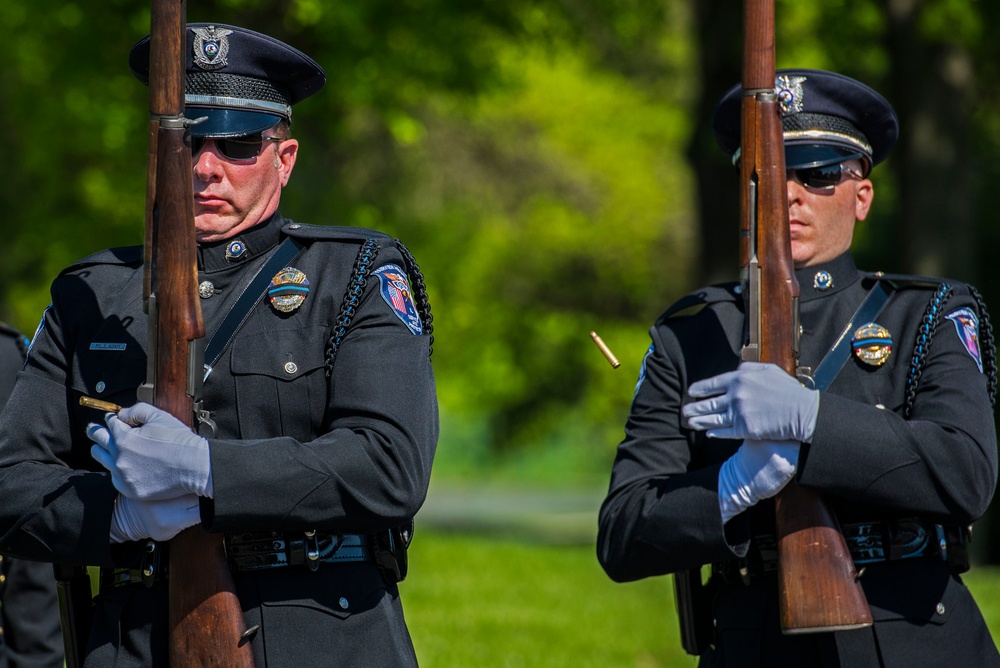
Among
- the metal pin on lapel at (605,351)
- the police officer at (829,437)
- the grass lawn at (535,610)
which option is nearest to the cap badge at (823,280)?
the police officer at (829,437)

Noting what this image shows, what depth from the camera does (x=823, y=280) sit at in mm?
3777

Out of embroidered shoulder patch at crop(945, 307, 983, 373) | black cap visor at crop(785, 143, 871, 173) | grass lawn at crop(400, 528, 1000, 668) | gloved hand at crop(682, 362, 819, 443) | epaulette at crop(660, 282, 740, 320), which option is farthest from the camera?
grass lawn at crop(400, 528, 1000, 668)

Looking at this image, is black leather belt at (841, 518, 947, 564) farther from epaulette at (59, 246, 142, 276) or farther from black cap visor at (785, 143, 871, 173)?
epaulette at (59, 246, 142, 276)

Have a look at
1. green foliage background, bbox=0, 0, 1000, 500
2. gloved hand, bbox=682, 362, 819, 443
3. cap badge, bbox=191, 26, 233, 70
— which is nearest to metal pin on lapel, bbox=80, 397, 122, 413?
cap badge, bbox=191, 26, 233, 70

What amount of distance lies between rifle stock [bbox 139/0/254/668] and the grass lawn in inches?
190

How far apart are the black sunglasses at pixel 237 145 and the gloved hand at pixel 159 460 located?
69 cm

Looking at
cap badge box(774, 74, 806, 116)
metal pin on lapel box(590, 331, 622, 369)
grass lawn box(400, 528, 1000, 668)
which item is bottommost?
grass lawn box(400, 528, 1000, 668)

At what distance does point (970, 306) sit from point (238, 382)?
6.08ft

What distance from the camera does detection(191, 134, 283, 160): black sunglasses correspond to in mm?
3385

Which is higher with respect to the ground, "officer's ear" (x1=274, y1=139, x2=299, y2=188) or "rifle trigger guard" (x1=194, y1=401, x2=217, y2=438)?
"officer's ear" (x1=274, y1=139, x2=299, y2=188)

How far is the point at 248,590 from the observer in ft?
10.5

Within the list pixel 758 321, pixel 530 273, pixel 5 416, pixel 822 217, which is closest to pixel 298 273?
pixel 5 416

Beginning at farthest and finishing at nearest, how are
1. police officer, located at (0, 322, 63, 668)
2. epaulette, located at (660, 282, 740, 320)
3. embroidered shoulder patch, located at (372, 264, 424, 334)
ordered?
police officer, located at (0, 322, 63, 668), epaulette, located at (660, 282, 740, 320), embroidered shoulder patch, located at (372, 264, 424, 334)

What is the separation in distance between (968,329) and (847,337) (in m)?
0.30
